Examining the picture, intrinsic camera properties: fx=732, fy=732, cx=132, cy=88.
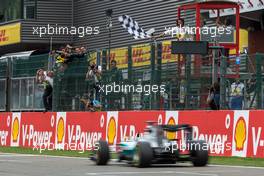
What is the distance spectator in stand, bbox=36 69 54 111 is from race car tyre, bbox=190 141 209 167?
1132 centimetres

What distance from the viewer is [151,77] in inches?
826

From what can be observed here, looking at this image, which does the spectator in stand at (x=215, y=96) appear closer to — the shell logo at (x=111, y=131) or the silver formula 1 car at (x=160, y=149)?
the shell logo at (x=111, y=131)

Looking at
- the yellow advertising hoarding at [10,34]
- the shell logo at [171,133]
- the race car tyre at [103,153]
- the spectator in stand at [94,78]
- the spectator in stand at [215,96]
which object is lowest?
the race car tyre at [103,153]

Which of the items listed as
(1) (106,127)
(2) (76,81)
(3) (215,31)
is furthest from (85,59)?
(3) (215,31)

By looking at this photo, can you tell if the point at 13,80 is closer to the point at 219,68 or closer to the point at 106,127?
the point at 106,127

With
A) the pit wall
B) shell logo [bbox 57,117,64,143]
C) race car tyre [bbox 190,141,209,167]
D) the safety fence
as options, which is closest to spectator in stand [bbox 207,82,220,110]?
the safety fence

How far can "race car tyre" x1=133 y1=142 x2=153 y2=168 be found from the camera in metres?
14.1

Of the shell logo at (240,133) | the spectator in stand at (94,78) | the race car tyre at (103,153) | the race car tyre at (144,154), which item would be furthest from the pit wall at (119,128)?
the race car tyre at (144,154)

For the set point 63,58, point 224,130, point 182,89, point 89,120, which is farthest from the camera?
point 63,58

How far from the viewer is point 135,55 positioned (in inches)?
848

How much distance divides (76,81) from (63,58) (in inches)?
41.0

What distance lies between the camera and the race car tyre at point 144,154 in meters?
14.1

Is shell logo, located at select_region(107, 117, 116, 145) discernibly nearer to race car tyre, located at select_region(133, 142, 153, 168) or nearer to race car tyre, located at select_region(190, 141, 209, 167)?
race car tyre, located at select_region(190, 141, 209, 167)

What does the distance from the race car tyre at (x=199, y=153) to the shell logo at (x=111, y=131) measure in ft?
23.7
